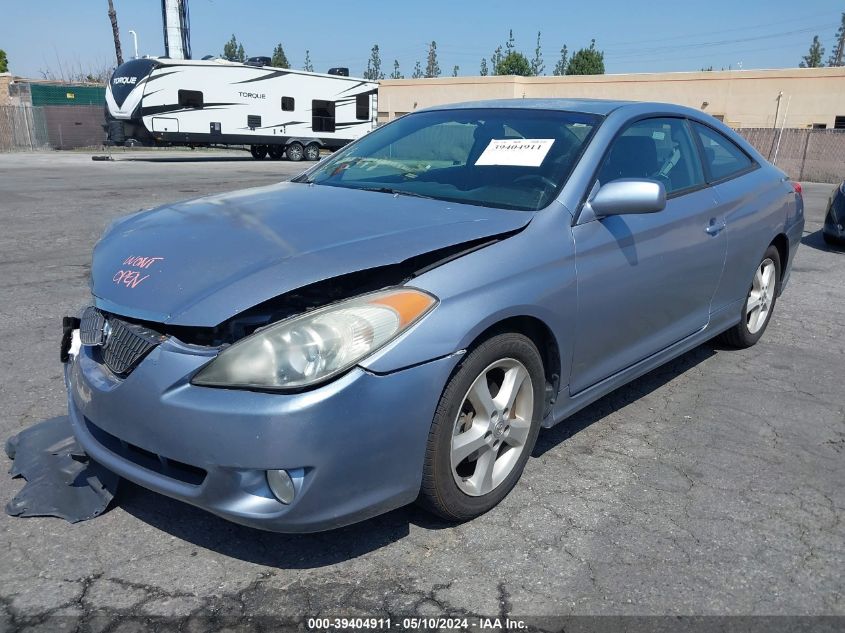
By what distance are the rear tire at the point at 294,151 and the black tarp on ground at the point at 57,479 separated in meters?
26.1

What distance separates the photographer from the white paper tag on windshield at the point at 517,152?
3415 mm

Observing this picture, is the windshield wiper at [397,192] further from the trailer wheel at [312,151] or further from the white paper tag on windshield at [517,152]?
the trailer wheel at [312,151]

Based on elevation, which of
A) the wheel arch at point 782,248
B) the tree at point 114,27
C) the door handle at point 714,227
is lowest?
the wheel arch at point 782,248

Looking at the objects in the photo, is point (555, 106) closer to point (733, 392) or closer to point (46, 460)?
point (733, 392)

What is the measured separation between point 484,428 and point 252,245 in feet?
3.65

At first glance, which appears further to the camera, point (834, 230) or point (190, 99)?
point (190, 99)

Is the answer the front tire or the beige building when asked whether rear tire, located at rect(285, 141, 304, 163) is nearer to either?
the beige building

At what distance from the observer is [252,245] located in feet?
8.68

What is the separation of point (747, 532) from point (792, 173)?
93.7 feet

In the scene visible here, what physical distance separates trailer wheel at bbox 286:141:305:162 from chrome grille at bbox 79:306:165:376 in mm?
26482

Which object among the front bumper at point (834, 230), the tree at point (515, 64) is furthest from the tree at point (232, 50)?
the front bumper at point (834, 230)

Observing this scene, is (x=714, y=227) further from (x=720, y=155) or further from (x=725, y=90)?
(x=725, y=90)

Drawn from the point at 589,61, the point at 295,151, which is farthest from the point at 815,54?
the point at 295,151

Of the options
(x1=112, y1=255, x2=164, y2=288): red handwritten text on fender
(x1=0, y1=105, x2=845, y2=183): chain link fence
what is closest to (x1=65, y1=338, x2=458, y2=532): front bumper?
(x1=112, y1=255, x2=164, y2=288): red handwritten text on fender
